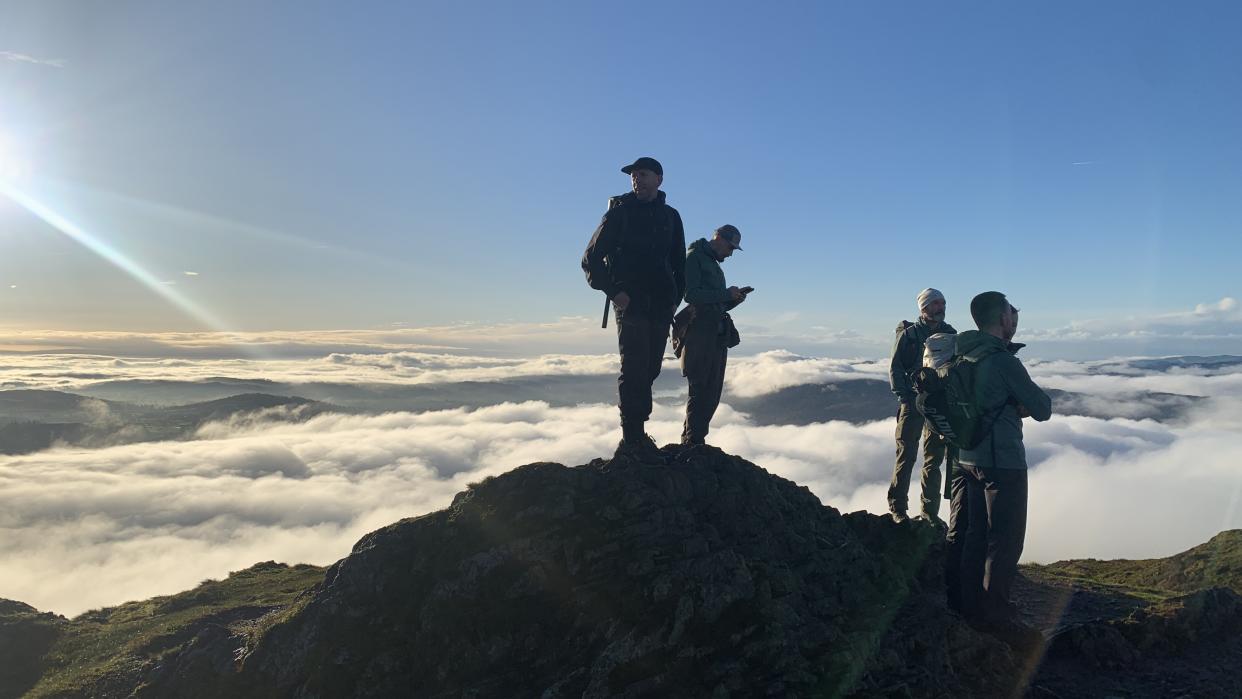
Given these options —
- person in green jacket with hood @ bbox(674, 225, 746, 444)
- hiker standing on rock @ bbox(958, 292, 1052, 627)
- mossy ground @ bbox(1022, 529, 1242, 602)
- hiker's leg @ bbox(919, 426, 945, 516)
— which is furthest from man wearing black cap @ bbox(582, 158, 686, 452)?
mossy ground @ bbox(1022, 529, 1242, 602)

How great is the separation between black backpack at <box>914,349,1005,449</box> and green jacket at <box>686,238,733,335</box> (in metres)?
3.74

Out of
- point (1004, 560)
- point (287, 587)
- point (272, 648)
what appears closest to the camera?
point (1004, 560)

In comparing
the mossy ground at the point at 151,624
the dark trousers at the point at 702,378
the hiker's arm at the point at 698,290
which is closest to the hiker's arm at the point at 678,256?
the hiker's arm at the point at 698,290

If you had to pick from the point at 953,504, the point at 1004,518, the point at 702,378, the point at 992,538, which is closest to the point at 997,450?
the point at 1004,518

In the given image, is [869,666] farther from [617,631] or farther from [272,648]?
[272,648]

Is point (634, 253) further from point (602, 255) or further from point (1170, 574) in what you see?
point (1170, 574)

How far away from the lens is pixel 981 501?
21.9 feet

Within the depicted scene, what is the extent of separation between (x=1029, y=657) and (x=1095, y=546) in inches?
5301

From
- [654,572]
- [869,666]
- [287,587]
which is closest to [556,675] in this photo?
[654,572]

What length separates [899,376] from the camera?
33.6 feet

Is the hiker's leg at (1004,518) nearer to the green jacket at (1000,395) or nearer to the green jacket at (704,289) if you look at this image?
the green jacket at (1000,395)

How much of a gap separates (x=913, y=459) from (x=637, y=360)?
573 centimetres

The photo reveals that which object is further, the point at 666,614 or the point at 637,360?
the point at 637,360

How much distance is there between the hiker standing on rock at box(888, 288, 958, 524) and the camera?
33.7ft
